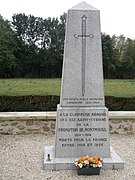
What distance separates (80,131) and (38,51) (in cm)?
3998

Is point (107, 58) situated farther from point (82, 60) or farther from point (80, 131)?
point (80, 131)

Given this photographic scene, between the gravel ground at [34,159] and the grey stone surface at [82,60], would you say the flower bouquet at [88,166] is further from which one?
the grey stone surface at [82,60]

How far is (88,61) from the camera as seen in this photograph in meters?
5.04

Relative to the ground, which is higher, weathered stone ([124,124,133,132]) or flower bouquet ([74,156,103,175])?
weathered stone ([124,124,133,132])

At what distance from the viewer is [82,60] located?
198 inches

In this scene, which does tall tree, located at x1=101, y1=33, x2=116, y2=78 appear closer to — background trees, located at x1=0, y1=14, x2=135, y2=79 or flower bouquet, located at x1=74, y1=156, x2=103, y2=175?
background trees, located at x1=0, y1=14, x2=135, y2=79

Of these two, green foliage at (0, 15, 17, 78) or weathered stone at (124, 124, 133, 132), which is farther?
green foliage at (0, 15, 17, 78)

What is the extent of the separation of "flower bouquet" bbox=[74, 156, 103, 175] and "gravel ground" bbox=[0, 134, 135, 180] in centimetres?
9

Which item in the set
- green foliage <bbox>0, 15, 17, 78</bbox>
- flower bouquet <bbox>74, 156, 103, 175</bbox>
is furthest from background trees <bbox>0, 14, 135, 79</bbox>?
flower bouquet <bbox>74, 156, 103, 175</bbox>

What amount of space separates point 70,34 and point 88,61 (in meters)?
0.65

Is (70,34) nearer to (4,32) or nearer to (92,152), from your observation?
(92,152)

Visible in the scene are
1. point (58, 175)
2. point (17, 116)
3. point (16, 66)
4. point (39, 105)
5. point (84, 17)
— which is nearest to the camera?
point (58, 175)

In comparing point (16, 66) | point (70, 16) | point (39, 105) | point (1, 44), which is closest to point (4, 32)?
point (1, 44)

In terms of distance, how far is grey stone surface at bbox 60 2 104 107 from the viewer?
500 centimetres
